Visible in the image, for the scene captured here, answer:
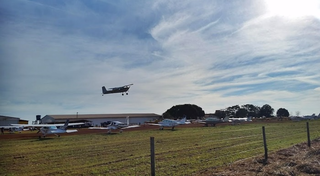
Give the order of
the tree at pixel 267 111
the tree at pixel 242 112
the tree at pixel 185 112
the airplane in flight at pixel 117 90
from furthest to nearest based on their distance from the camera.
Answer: the tree at pixel 267 111 → the tree at pixel 242 112 → the tree at pixel 185 112 → the airplane in flight at pixel 117 90

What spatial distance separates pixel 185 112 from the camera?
107125mm

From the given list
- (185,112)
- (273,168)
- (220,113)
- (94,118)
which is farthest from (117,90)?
(220,113)

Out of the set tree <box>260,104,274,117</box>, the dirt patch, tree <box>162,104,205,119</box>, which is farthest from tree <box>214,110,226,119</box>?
the dirt patch

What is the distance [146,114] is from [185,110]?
1723 cm

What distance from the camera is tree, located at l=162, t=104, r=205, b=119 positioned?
107m

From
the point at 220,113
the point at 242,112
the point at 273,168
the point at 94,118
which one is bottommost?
the point at 273,168

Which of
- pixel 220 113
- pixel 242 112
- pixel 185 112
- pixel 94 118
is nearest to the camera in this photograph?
pixel 94 118

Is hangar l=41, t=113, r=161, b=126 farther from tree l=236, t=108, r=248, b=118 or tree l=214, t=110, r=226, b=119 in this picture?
tree l=236, t=108, r=248, b=118

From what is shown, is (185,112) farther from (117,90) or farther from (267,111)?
(117,90)

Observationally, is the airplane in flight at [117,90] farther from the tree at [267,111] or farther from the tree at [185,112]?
the tree at [267,111]

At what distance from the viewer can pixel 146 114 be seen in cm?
10369

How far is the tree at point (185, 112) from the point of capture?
351 feet

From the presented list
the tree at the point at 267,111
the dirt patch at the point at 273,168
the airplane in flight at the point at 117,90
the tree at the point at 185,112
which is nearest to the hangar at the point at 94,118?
the tree at the point at 185,112

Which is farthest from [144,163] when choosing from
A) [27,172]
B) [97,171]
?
[27,172]
